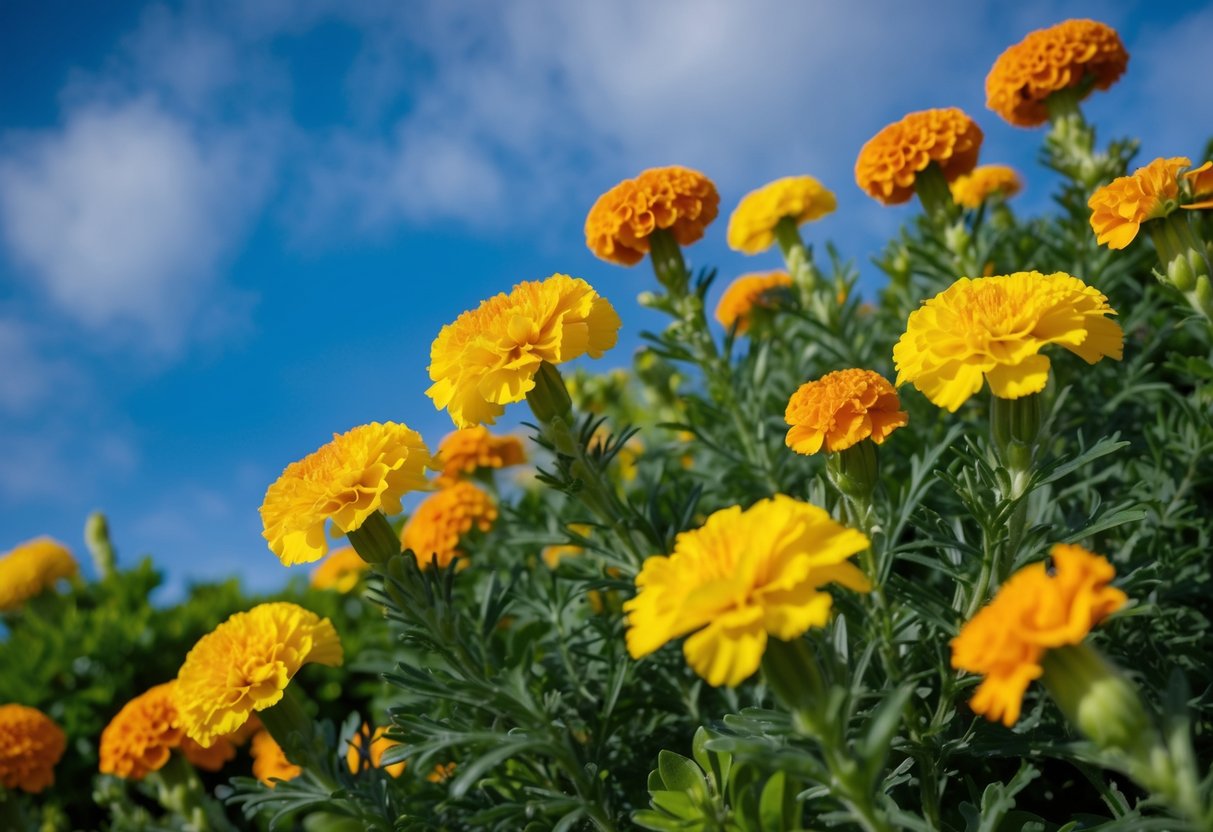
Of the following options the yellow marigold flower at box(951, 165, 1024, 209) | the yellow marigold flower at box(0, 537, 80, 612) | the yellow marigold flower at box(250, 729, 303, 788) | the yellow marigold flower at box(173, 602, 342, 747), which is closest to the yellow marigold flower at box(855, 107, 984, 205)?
the yellow marigold flower at box(951, 165, 1024, 209)

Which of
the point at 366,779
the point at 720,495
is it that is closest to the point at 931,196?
the point at 720,495

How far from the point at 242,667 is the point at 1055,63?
8.46 ft

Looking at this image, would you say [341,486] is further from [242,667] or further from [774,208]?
[774,208]

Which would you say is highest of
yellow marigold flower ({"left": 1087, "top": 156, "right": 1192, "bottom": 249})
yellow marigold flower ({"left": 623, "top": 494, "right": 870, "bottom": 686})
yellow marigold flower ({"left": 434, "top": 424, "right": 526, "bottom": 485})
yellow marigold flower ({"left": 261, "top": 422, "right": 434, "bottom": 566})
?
yellow marigold flower ({"left": 434, "top": 424, "right": 526, "bottom": 485})

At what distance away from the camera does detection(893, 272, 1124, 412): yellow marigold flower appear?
1393 millimetres

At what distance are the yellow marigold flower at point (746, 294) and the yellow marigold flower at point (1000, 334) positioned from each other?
1.99 m

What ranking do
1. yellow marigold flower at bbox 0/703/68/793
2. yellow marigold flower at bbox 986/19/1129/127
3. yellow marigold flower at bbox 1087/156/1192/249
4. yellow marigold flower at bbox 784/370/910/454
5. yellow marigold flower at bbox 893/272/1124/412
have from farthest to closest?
yellow marigold flower at bbox 0/703/68/793, yellow marigold flower at bbox 986/19/1129/127, yellow marigold flower at bbox 1087/156/1192/249, yellow marigold flower at bbox 784/370/910/454, yellow marigold flower at bbox 893/272/1124/412

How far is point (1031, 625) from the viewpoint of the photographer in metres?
1.01

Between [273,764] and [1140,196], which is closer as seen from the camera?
[1140,196]

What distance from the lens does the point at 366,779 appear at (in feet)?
6.27

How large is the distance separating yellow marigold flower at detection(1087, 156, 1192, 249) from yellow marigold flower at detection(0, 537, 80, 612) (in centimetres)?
542

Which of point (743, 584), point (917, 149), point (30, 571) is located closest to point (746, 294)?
point (917, 149)

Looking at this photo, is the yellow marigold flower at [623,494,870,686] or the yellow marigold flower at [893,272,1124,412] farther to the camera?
the yellow marigold flower at [893,272,1124,412]

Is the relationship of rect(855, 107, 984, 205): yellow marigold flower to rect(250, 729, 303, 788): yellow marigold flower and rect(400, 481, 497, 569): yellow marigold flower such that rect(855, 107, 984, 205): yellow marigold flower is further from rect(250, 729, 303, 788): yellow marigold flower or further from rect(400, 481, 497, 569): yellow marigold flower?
rect(250, 729, 303, 788): yellow marigold flower
